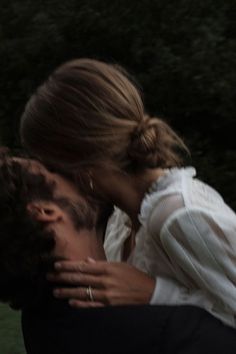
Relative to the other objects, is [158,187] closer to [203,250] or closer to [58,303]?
[203,250]

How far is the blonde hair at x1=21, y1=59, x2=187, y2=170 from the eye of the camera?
2117 millimetres

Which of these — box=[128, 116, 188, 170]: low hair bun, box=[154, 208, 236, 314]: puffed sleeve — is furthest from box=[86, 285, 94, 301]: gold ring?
box=[128, 116, 188, 170]: low hair bun

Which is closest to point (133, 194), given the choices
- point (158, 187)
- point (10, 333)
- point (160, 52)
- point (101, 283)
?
point (158, 187)

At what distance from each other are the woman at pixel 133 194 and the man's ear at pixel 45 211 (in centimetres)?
9

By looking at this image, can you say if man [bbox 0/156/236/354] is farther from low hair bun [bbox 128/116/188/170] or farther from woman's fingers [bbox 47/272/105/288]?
low hair bun [bbox 128/116/188/170]

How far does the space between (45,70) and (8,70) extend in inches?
15.6

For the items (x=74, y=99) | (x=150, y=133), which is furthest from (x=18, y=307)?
(x=150, y=133)

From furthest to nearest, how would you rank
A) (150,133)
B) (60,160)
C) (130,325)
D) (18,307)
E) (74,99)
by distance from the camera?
(150,133) < (74,99) < (60,160) < (18,307) < (130,325)

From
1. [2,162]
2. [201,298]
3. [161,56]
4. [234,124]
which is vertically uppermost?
[2,162]

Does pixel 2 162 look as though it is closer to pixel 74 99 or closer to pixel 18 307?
pixel 18 307

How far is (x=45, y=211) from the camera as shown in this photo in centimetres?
153

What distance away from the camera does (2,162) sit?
1572 mm

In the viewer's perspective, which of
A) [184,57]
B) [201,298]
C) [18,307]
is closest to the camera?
[18,307]

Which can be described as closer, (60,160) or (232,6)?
(60,160)
